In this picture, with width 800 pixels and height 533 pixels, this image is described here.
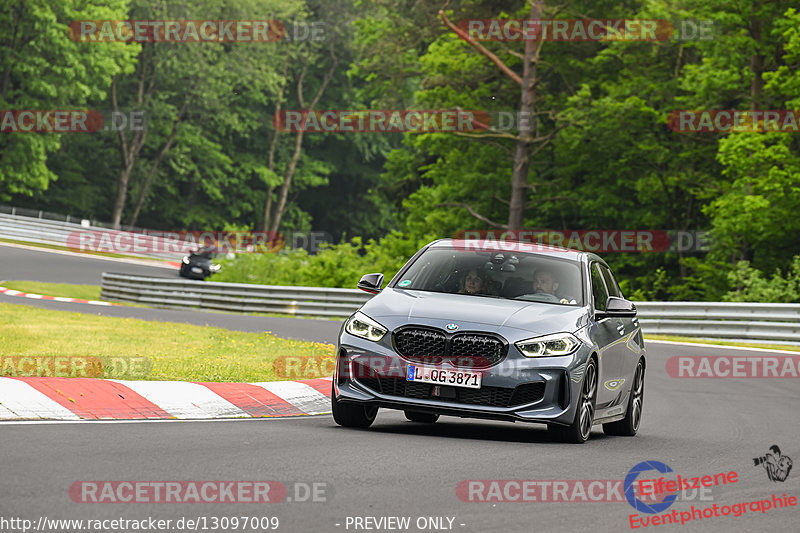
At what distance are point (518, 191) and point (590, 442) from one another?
102ft

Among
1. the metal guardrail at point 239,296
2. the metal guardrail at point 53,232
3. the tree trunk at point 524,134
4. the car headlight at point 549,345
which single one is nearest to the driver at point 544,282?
the car headlight at point 549,345

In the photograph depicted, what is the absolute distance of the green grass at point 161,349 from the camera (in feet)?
42.9

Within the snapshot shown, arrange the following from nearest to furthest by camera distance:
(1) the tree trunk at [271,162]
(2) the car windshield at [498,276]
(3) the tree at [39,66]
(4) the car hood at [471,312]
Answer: (4) the car hood at [471,312], (2) the car windshield at [498,276], (3) the tree at [39,66], (1) the tree trunk at [271,162]

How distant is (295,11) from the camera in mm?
79375

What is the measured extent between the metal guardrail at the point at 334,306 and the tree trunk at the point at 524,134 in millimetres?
10257

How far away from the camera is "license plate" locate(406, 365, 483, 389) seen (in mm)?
9781

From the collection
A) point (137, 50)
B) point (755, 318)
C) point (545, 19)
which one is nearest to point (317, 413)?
point (755, 318)

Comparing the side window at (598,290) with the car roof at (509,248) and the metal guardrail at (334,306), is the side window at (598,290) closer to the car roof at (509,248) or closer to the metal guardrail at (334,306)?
the car roof at (509,248)

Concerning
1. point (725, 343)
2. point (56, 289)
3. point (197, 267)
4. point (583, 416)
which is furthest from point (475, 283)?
point (197, 267)

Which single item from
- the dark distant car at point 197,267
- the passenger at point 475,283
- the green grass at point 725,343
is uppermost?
the passenger at point 475,283

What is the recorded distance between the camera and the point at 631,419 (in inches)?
471

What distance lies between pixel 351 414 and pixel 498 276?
→ 1814 mm

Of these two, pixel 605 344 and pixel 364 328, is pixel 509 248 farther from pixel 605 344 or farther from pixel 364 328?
pixel 364 328

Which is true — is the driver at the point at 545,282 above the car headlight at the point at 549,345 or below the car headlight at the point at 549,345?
above
